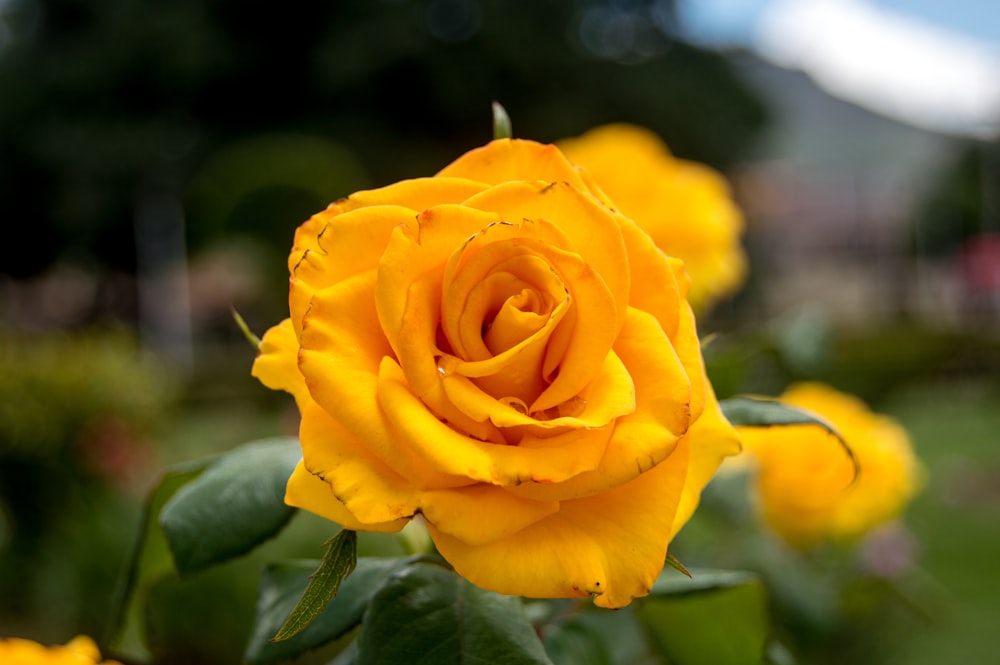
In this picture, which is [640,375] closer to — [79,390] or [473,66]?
[79,390]

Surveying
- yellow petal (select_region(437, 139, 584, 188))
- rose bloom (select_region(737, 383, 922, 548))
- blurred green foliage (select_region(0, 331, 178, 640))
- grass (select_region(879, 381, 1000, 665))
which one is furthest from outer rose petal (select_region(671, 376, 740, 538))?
blurred green foliage (select_region(0, 331, 178, 640))

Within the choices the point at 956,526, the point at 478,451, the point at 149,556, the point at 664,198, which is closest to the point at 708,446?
the point at 478,451

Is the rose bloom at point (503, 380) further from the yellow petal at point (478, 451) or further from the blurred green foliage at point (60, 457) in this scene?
the blurred green foliage at point (60, 457)

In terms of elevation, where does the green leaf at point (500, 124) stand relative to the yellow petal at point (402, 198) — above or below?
above

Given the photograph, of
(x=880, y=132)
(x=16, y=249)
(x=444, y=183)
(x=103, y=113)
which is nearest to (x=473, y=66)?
(x=103, y=113)

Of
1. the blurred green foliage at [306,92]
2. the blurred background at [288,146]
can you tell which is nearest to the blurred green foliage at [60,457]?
the blurred background at [288,146]

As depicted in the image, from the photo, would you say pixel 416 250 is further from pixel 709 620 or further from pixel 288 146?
pixel 288 146
